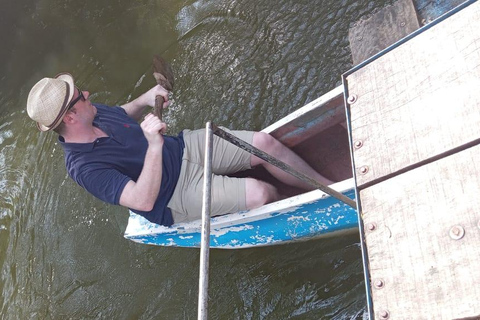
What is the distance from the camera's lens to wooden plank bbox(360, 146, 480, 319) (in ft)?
5.14

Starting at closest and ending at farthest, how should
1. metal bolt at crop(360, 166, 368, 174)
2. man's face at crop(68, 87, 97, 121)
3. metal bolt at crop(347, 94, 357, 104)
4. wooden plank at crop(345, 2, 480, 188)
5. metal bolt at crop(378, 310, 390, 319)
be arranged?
metal bolt at crop(378, 310, 390, 319) → wooden plank at crop(345, 2, 480, 188) → metal bolt at crop(360, 166, 368, 174) → metal bolt at crop(347, 94, 357, 104) → man's face at crop(68, 87, 97, 121)

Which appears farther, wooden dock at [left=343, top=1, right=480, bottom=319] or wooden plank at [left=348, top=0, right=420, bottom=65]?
wooden plank at [left=348, top=0, right=420, bottom=65]

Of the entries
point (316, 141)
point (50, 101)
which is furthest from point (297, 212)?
point (50, 101)

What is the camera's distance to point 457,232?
162 cm

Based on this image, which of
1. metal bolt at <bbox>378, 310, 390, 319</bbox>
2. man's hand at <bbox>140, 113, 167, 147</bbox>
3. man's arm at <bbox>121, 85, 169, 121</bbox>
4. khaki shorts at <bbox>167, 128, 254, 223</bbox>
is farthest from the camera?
man's arm at <bbox>121, 85, 169, 121</bbox>

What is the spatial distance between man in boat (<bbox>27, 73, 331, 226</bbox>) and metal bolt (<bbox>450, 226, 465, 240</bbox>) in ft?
6.13

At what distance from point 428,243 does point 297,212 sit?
164cm

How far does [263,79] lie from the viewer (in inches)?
204

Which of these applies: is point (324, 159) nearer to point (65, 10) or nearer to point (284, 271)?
point (284, 271)

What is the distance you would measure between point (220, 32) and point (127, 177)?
10.3 feet

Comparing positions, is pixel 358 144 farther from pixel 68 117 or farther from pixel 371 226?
pixel 68 117

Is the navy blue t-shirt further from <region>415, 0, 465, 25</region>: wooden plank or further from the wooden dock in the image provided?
<region>415, 0, 465, 25</region>: wooden plank

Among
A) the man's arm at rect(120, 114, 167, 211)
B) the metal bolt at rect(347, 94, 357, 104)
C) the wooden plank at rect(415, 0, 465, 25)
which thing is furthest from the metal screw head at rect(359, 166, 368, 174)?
the wooden plank at rect(415, 0, 465, 25)

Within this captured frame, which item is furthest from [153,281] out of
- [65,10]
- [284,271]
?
[65,10]
